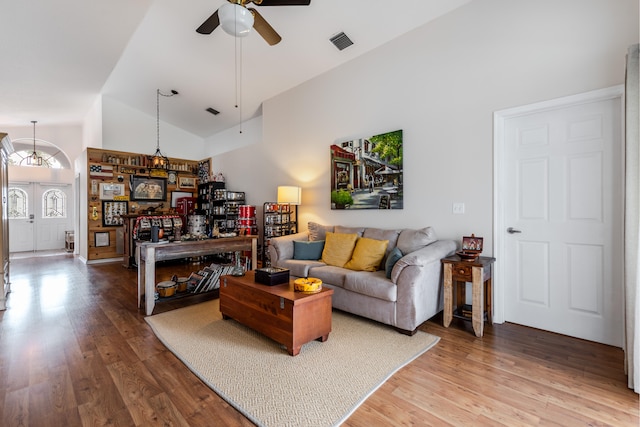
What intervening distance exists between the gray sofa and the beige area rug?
168mm

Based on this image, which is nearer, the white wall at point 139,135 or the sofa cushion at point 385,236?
the sofa cushion at point 385,236

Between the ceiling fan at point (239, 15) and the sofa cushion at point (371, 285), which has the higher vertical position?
the ceiling fan at point (239, 15)

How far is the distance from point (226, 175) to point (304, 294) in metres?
5.67

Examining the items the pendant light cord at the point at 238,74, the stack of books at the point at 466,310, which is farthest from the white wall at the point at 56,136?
the stack of books at the point at 466,310

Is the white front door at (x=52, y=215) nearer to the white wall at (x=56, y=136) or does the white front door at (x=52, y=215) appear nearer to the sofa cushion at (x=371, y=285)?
the white wall at (x=56, y=136)

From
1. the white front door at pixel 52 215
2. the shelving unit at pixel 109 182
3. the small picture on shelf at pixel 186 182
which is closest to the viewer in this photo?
the shelving unit at pixel 109 182

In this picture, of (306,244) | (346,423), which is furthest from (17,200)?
(346,423)

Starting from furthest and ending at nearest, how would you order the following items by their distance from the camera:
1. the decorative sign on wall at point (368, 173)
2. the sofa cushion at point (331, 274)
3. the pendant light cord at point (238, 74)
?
the pendant light cord at point (238, 74) < the decorative sign on wall at point (368, 173) < the sofa cushion at point (331, 274)

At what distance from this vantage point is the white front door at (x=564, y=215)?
98.8 inches

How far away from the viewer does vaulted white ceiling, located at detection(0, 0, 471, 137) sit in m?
3.67

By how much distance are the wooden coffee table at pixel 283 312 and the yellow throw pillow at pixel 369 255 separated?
2.83 ft

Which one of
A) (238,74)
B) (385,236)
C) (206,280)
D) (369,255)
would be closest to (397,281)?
(369,255)

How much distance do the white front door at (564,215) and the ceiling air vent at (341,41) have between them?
2309 mm

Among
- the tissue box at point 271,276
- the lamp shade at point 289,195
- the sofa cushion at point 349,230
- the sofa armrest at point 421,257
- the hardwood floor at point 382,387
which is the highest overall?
the lamp shade at point 289,195
